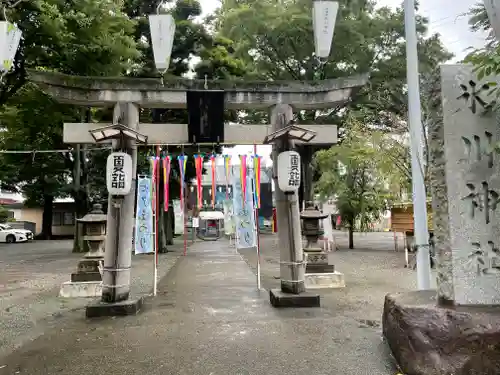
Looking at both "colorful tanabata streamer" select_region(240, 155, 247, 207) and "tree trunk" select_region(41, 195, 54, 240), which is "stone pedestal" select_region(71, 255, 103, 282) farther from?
"tree trunk" select_region(41, 195, 54, 240)

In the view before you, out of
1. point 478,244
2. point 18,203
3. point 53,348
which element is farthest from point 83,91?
point 18,203

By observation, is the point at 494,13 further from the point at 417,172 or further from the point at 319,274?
the point at 319,274

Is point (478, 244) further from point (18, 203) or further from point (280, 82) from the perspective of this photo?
point (18, 203)

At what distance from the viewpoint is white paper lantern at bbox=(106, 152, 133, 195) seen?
7.59 meters

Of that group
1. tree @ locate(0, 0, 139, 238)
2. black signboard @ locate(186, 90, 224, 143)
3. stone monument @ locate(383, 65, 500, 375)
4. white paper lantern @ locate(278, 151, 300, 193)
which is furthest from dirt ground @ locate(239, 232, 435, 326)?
tree @ locate(0, 0, 139, 238)

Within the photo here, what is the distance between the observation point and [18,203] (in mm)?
40594

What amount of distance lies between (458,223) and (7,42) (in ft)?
30.2

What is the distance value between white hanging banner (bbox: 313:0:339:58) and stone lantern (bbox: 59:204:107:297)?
697cm

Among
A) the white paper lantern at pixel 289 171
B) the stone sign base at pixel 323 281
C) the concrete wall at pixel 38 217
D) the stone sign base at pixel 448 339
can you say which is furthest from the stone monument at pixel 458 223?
the concrete wall at pixel 38 217

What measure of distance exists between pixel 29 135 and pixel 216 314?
50.6 feet

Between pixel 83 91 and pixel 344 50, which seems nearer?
pixel 83 91

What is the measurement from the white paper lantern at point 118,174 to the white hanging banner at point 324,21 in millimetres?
4567

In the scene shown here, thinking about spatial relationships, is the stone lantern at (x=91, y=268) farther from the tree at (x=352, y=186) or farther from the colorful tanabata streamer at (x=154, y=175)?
the tree at (x=352, y=186)

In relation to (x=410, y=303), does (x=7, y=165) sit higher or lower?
higher
